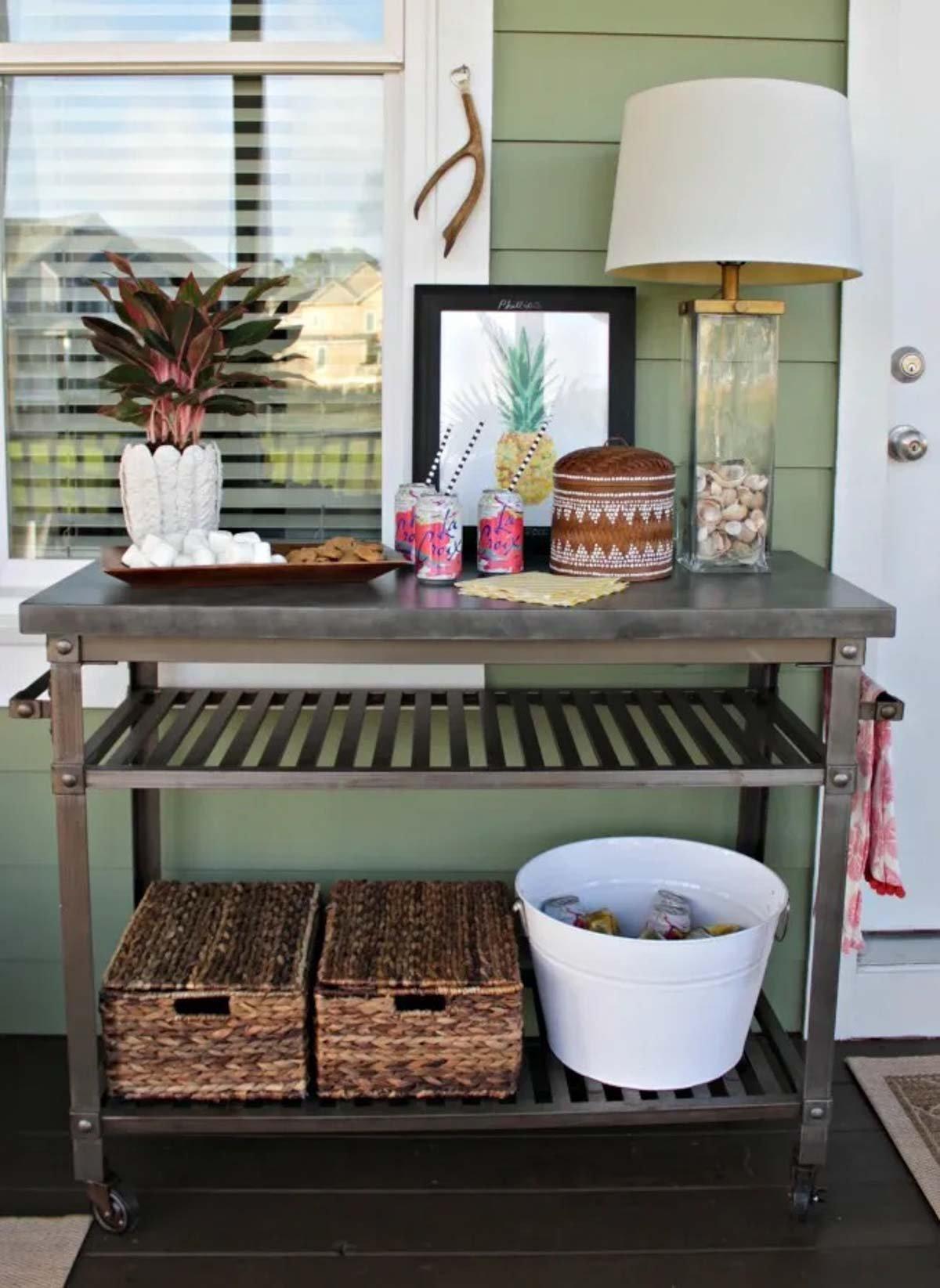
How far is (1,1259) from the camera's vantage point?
1.86 meters

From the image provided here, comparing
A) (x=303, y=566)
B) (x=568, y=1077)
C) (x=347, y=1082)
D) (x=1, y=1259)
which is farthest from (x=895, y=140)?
(x=1, y=1259)

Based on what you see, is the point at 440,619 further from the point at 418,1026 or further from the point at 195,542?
the point at 418,1026

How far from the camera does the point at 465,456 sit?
7.30ft

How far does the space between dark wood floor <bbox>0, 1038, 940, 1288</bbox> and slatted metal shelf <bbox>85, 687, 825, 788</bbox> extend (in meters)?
0.65

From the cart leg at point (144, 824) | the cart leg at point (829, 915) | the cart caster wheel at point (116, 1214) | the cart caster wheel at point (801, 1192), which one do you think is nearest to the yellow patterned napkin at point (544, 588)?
the cart leg at point (829, 915)

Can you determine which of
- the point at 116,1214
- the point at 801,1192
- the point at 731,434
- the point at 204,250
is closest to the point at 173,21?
the point at 204,250

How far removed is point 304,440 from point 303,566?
1.80 feet

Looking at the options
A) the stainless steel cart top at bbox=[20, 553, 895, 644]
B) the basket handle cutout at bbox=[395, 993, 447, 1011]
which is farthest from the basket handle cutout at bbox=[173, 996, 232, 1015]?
the stainless steel cart top at bbox=[20, 553, 895, 644]

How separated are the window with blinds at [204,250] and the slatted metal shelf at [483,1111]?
0.99 metres

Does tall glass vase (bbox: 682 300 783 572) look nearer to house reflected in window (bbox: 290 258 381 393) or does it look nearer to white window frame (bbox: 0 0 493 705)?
white window frame (bbox: 0 0 493 705)

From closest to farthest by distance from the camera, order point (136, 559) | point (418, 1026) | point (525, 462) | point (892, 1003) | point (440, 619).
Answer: point (440, 619), point (136, 559), point (418, 1026), point (525, 462), point (892, 1003)

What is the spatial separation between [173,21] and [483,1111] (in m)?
1.86

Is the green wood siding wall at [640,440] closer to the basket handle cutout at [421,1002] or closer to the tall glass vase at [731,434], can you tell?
the tall glass vase at [731,434]

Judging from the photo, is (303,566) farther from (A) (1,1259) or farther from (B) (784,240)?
(A) (1,1259)
